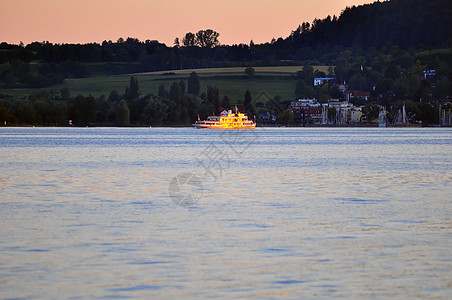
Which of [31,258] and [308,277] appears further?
[31,258]

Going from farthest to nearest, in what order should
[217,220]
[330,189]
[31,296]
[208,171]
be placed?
[208,171]
[330,189]
[217,220]
[31,296]

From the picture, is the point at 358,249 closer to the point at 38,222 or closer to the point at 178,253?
the point at 178,253

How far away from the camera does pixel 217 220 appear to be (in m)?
24.5

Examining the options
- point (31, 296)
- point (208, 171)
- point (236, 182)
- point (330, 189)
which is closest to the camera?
point (31, 296)

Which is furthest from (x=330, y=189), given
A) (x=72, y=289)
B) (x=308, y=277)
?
(x=72, y=289)

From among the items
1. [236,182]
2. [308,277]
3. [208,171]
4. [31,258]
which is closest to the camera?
[308,277]

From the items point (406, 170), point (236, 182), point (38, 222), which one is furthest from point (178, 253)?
point (406, 170)

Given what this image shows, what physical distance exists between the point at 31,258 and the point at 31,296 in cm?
361

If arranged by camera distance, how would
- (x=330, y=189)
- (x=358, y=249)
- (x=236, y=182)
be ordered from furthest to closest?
(x=236, y=182)
(x=330, y=189)
(x=358, y=249)

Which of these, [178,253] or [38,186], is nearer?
[178,253]

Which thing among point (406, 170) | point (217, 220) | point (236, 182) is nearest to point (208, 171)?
point (236, 182)

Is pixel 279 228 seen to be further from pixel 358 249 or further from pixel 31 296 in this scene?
pixel 31 296

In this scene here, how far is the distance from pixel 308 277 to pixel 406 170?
3467 centimetres

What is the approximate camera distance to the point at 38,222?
23.8m
